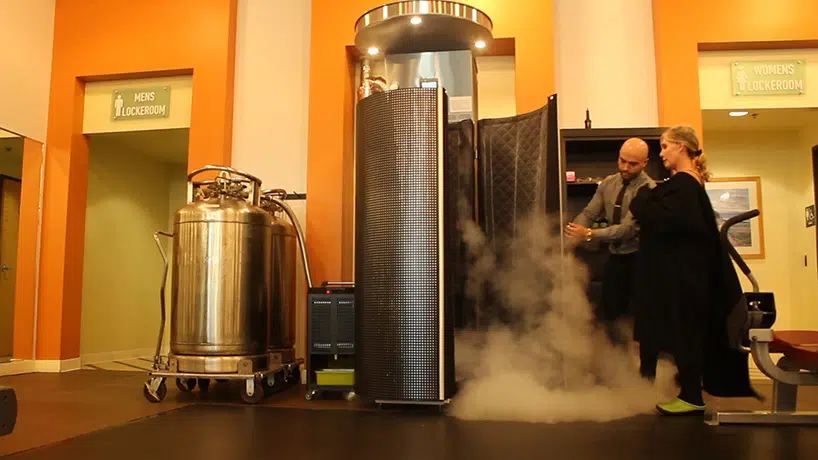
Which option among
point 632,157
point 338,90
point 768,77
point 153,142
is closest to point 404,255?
point 632,157

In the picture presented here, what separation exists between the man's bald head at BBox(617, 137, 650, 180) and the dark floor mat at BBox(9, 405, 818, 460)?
1.55 meters

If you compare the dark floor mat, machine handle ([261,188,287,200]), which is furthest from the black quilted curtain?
machine handle ([261,188,287,200])

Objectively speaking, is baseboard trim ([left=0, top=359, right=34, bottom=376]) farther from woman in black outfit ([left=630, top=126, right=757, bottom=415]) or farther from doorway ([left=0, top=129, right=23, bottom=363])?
woman in black outfit ([left=630, top=126, right=757, bottom=415])

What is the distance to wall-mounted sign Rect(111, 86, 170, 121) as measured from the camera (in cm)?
603

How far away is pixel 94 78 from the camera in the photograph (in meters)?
6.13

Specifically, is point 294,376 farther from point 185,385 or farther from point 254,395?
point 254,395

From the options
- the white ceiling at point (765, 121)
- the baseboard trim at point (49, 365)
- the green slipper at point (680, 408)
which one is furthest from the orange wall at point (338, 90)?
the green slipper at point (680, 408)

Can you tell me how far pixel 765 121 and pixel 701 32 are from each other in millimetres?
2474

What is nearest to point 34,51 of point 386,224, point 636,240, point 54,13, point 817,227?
point 54,13

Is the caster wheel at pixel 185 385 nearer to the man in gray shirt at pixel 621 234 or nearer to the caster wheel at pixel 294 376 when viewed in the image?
the caster wheel at pixel 294 376

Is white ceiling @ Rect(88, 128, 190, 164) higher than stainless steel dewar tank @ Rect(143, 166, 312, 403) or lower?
higher

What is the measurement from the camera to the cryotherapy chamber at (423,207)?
140 inches

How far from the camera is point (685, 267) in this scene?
3344 millimetres

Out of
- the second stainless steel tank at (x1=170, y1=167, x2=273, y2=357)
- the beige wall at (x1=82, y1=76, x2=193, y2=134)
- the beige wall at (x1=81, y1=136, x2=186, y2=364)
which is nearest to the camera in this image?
the second stainless steel tank at (x1=170, y1=167, x2=273, y2=357)
